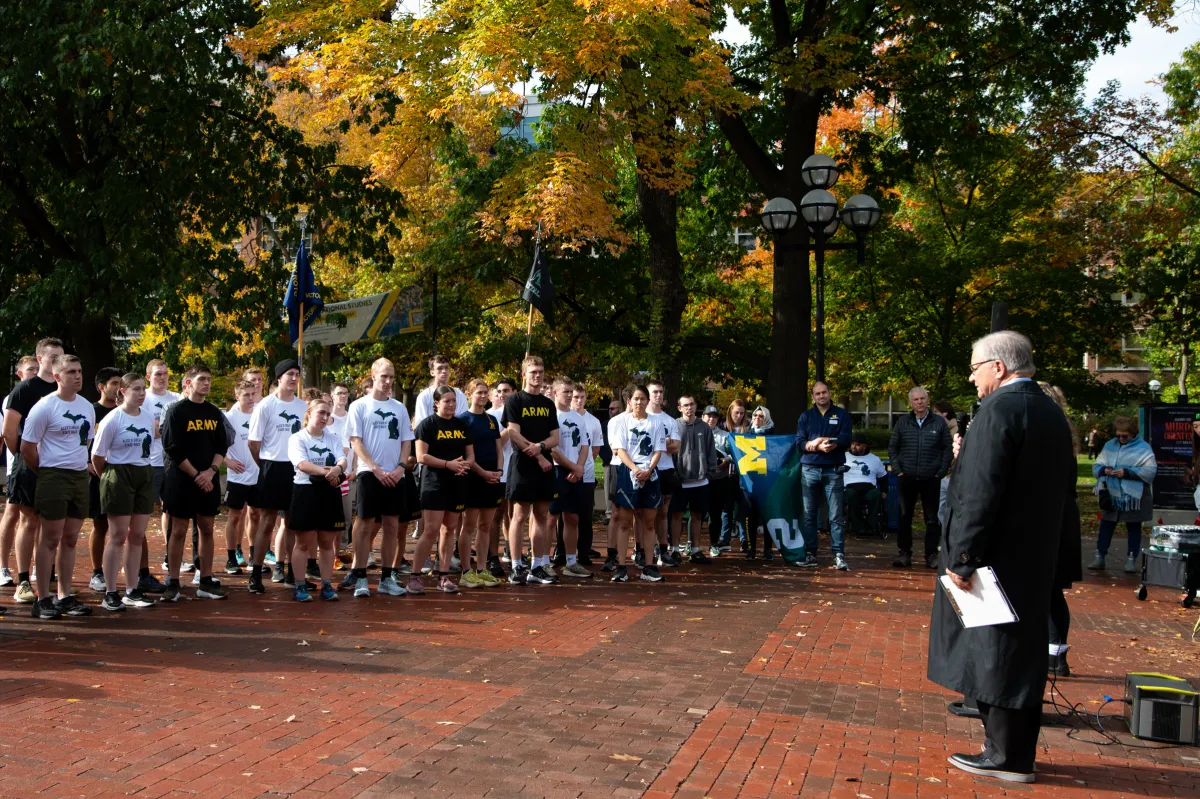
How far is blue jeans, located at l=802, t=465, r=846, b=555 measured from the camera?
40.7 feet

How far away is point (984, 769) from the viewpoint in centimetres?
518

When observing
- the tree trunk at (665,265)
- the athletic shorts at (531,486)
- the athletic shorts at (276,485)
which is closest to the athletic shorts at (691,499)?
the athletic shorts at (531,486)

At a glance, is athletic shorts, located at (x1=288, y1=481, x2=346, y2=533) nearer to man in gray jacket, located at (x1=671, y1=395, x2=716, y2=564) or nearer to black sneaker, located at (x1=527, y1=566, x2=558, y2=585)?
black sneaker, located at (x1=527, y1=566, x2=558, y2=585)

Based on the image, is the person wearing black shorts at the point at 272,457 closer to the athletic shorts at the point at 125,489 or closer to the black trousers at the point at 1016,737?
the athletic shorts at the point at 125,489

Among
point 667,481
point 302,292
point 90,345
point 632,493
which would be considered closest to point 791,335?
point 667,481

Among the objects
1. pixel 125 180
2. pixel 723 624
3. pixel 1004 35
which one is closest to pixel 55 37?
pixel 125 180

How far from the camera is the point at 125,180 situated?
662 inches

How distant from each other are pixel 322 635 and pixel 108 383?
3243 mm

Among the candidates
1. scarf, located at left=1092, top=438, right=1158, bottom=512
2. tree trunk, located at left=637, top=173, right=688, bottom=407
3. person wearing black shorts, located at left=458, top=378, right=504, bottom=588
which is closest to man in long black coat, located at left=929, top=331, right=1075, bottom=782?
person wearing black shorts, located at left=458, top=378, right=504, bottom=588

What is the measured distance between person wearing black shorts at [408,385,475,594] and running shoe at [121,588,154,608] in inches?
87.7

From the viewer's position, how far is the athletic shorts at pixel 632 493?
11.2 m

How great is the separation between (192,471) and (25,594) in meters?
1.64

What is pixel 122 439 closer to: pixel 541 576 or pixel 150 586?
pixel 150 586

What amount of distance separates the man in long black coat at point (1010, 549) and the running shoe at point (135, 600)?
6.68 m
